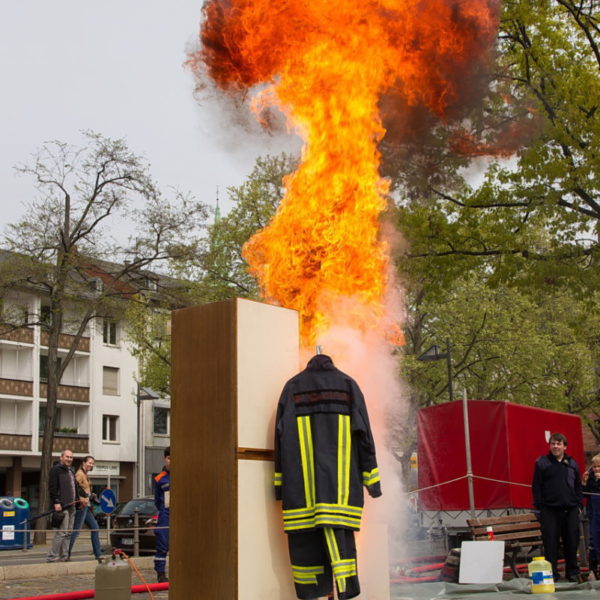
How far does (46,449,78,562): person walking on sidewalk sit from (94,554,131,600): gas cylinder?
7056mm

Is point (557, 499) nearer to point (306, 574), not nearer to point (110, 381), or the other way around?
point (306, 574)

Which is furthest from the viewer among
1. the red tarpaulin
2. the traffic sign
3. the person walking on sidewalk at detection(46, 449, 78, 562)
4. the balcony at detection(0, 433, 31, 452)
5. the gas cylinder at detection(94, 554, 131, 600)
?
the balcony at detection(0, 433, 31, 452)

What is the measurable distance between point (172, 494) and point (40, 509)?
2389 centimetres

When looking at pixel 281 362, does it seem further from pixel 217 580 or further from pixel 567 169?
pixel 567 169

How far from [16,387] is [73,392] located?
175 inches

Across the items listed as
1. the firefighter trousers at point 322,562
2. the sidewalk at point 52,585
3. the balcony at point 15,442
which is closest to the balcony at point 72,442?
the balcony at point 15,442

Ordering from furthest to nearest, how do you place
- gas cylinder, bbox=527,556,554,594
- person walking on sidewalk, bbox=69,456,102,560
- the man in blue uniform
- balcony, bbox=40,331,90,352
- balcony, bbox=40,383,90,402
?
1. balcony, bbox=40,331,90,352
2. balcony, bbox=40,383,90,402
3. person walking on sidewalk, bbox=69,456,102,560
4. the man in blue uniform
5. gas cylinder, bbox=527,556,554,594

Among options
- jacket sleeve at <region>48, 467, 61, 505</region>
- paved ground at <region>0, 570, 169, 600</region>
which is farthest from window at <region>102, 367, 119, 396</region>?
paved ground at <region>0, 570, 169, 600</region>

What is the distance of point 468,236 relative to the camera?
58.6 feet

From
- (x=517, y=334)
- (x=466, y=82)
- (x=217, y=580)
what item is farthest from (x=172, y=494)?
(x=517, y=334)

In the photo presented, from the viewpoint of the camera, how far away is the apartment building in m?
48.9

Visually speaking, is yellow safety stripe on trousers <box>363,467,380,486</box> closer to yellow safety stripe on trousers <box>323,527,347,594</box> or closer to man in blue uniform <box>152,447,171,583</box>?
yellow safety stripe on trousers <box>323,527,347,594</box>

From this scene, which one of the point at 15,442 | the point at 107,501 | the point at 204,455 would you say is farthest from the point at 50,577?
the point at 15,442

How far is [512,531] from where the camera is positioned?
516 inches
